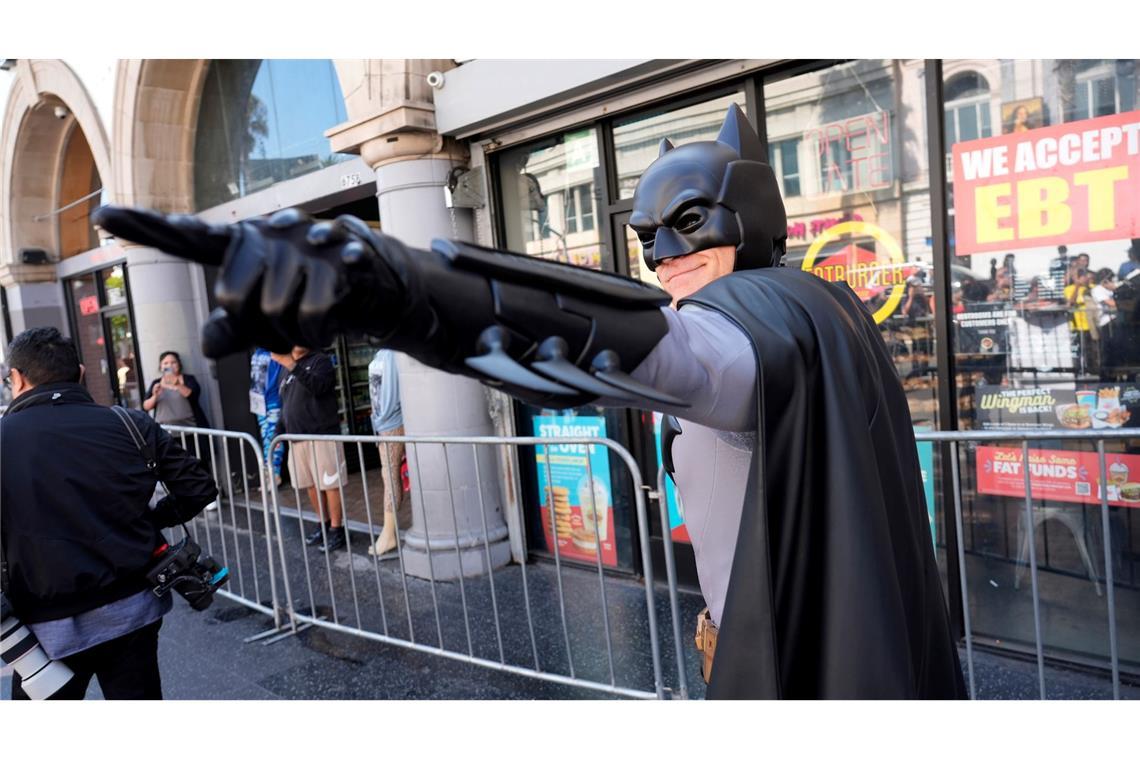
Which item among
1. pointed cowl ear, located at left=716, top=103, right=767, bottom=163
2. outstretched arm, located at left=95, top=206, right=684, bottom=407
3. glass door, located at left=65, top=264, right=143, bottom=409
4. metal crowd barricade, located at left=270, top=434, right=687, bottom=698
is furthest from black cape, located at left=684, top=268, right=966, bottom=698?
glass door, located at left=65, top=264, right=143, bottom=409

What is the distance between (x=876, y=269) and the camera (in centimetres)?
410

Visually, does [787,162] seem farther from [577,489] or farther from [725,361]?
[725,361]

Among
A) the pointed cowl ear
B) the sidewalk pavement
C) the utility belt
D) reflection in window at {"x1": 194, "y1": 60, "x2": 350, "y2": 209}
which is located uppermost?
reflection in window at {"x1": 194, "y1": 60, "x2": 350, "y2": 209}

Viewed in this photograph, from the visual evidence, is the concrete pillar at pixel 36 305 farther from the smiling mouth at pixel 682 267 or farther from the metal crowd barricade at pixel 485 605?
the smiling mouth at pixel 682 267

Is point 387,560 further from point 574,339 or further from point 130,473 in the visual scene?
point 574,339

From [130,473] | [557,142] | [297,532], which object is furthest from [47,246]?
[130,473]

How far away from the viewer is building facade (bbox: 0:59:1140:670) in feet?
11.6

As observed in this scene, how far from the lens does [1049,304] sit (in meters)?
3.63

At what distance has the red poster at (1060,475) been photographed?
11.5ft

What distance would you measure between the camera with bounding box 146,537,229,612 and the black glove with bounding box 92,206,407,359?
252 centimetres

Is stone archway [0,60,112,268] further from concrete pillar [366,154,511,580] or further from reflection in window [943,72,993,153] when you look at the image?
reflection in window [943,72,993,153]

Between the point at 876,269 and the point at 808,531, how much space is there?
333 cm

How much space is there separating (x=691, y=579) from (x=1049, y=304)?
104 inches

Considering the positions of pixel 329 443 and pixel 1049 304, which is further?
pixel 329 443
